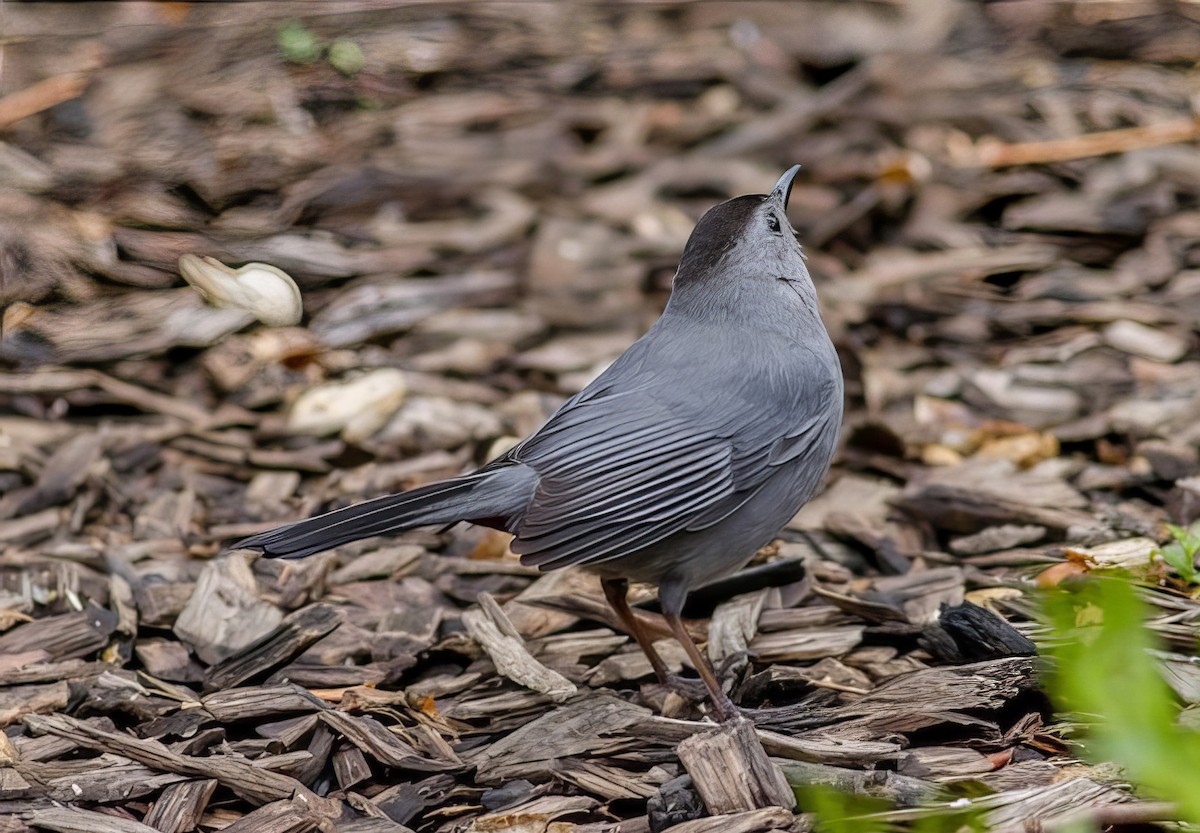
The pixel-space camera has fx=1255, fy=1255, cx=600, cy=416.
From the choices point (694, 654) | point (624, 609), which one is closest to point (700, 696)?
point (694, 654)

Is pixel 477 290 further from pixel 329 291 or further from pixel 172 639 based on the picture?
pixel 172 639

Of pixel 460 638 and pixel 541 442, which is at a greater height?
pixel 541 442

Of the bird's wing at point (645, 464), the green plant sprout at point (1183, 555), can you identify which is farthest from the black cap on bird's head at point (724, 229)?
the green plant sprout at point (1183, 555)

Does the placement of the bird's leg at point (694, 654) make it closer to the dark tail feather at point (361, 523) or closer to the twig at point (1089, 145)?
the dark tail feather at point (361, 523)

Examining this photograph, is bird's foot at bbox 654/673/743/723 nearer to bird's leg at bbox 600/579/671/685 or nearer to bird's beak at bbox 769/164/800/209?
bird's leg at bbox 600/579/671/685

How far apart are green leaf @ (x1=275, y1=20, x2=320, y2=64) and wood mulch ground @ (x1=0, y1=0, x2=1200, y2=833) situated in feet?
0.28

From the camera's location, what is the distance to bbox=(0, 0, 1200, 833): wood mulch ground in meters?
3.51

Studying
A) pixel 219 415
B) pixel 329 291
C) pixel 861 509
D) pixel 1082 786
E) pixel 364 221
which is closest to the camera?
pixel 1082 786

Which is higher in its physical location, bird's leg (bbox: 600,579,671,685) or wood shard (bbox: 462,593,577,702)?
bird's leg (bbox: 600,579,671,685)

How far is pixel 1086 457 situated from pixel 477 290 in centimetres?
306

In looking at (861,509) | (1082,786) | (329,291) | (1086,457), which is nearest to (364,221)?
(329,291)

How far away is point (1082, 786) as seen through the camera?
2857 millimetres

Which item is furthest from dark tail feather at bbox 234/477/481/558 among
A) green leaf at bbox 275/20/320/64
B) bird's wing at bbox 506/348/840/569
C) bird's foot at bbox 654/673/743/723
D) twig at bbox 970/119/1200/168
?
twig at bbox 970/119/1200/168

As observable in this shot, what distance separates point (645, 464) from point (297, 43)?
4627 mm
